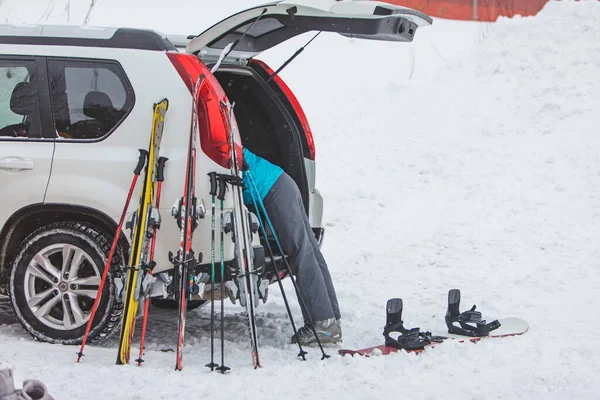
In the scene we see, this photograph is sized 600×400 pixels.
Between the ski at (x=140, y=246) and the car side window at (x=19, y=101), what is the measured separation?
2.95 ft

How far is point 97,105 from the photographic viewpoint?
5.29m

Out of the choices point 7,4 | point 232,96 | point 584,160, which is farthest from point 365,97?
point 232,96

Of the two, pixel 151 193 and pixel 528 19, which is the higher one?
pixel 528 19

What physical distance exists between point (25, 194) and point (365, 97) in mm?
10054

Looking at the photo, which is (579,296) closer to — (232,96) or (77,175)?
(232,96)

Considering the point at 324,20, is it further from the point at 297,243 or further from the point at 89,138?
the point at 89,138

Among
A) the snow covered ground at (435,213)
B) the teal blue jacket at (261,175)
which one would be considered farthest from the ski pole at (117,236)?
the teal blue jacket at (261,175)

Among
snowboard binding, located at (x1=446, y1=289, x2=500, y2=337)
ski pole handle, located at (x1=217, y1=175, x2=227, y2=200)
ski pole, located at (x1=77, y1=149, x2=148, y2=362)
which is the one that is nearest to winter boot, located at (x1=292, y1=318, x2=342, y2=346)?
snowboard binding, located at (x1=446, y1=289, x2=500, y2=337)

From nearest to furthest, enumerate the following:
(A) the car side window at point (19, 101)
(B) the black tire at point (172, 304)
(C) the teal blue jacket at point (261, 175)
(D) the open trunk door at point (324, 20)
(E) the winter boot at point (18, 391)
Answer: (E) the winter boot at point (18, 391), (D) the open trunk door at point (324, 20), (A) the car side window at point (19, 101), (C) the teal blue jacket at point (261, 175), (B) the black tire at point (172, 304)

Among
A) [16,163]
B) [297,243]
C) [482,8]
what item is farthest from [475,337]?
[482,8]

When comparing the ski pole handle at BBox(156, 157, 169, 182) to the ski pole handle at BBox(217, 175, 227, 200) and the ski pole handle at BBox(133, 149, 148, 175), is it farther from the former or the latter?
the ski pole handle at BBox(217, 175, 227, 200)

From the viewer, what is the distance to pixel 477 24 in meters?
17.6

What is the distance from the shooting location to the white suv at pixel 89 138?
5078 millimetres

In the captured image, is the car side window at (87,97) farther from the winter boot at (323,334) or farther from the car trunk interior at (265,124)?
the winter boot at (323,334)
